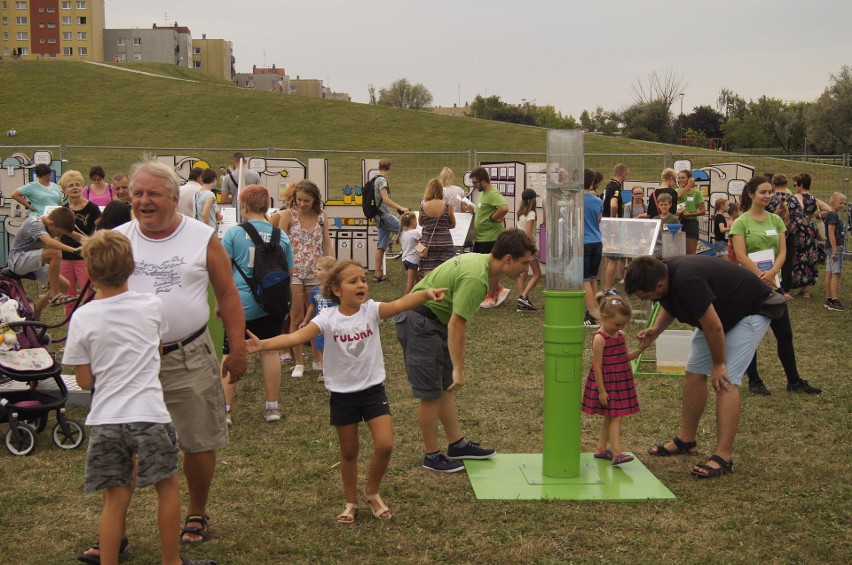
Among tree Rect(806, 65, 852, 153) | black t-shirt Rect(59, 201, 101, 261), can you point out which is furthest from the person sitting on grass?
tree Rect(806, 65, 852, 153)

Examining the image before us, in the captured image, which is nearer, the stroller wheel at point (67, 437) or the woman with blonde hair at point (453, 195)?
the stroller wheel at point (67, 437)

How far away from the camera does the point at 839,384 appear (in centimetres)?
841

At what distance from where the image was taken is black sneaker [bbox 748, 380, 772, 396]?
8.03 meters

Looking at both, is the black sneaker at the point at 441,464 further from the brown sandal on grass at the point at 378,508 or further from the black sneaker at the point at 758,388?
the black sneaker at the point at 758,388

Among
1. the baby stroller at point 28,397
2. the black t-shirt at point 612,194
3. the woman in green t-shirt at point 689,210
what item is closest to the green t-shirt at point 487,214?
the black t-shirt at point 612,194

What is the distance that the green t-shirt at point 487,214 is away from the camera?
40.1ft

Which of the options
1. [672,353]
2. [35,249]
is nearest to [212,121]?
[35,249]

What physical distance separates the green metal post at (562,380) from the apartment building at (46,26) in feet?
381

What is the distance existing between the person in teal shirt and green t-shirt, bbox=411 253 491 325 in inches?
395

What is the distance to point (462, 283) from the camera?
532 centimetres

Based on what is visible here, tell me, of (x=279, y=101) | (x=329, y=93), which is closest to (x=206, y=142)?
(x=279, y=101)

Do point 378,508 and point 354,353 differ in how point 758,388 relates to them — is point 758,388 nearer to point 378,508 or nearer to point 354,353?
point 378,508

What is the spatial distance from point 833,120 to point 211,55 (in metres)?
98.9

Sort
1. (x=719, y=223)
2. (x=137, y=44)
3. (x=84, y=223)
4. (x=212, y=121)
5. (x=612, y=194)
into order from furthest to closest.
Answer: (x=137, y=44) < (x=212, y=121) < (x=612, y=194) < (x=719, y=223) < (x=84, y=223)
